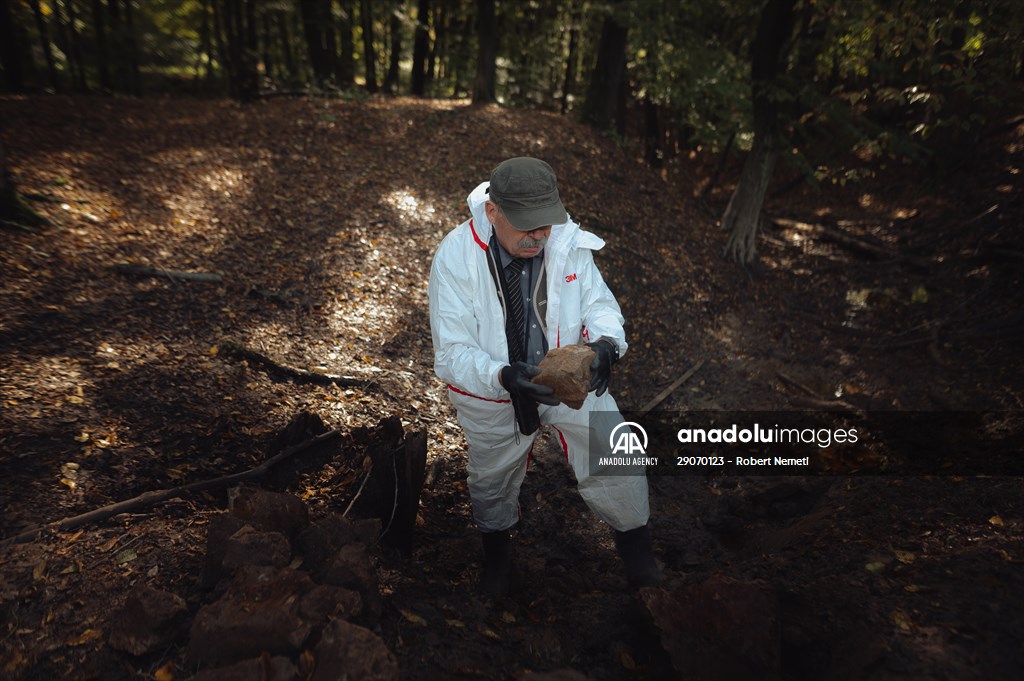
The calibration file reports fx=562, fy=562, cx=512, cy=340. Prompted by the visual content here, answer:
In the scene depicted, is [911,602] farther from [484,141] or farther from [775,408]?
[484,141]

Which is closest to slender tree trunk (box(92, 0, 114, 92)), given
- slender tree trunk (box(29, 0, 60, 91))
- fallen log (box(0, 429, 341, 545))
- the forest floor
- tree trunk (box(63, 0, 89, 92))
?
tree trunk (box(63, 0, 89, 92))

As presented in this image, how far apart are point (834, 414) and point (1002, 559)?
3208 mm

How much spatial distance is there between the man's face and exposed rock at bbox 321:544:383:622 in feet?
5.89

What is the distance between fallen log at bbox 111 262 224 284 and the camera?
5914 millimetres

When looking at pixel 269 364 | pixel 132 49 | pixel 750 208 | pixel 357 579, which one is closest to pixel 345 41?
pixel 132 49

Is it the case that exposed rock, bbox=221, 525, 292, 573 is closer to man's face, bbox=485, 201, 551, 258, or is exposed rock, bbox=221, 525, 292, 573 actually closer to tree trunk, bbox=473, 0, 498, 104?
man's face, bbox=485, 201, 551, 258

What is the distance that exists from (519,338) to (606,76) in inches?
440

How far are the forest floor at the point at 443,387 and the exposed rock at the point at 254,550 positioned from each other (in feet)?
0.92

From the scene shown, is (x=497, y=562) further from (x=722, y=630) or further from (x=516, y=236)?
(x=516, y=236)

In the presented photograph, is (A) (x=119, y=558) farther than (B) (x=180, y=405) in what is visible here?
No

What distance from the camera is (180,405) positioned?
4281 millimetres

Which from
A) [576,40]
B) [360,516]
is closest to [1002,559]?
[360,516]

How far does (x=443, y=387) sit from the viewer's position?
5754 mm

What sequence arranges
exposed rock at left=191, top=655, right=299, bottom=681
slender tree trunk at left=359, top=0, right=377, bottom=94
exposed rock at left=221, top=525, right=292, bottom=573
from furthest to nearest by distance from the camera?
slender tree trunk at left=359, top=0, right=377, bottom=94 → exposed rock at left=221, top=525, right=292, bottom=573 → exposed rock at left=191, top=655, right=299, bottom=681
